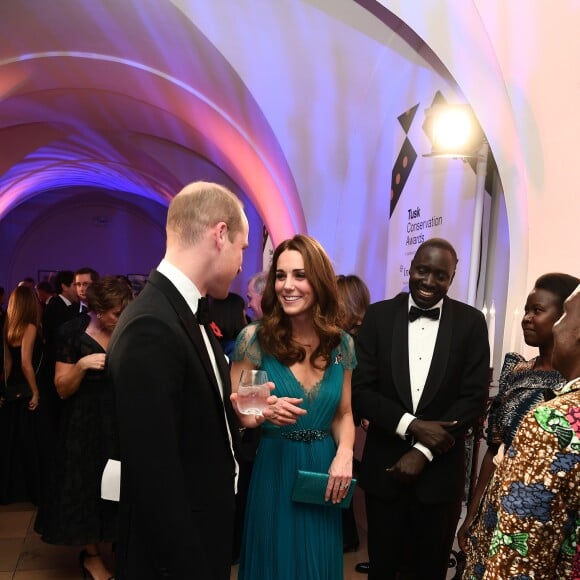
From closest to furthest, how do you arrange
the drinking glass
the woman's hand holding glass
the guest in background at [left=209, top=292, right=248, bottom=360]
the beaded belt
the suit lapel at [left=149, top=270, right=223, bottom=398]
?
the suit lapel at [left=149, top=270, right=223, bottom=398]
the drinking glass
the woman's hand holding glass
the beaded belt
the guest in background at [left=209, top=292, right=248, bottom=360]

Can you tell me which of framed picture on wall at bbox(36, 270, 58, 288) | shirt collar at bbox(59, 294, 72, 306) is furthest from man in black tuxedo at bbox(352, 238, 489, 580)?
framed picture on wall at bbox(36, 270, 58, 288)

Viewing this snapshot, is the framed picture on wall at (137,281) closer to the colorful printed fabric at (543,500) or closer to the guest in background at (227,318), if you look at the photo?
the guest in background at (227,318)

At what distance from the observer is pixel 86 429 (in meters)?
3.18

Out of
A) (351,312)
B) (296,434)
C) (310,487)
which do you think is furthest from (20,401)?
(310,487)

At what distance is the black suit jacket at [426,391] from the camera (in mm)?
2453

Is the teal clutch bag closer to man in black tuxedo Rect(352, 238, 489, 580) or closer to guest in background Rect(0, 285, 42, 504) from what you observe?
man in black tuxedo Rect(352, 238, 489, 580)

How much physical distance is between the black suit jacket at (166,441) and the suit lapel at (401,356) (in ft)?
3.80

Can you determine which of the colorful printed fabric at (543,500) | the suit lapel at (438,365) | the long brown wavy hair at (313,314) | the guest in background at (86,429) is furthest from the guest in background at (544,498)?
the guest in background at (86,429)

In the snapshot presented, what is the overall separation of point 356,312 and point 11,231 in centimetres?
1559

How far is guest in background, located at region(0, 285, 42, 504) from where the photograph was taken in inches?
179

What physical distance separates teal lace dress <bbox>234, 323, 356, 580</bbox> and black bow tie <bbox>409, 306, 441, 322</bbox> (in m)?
0.52

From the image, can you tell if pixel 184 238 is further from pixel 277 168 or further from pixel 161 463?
pixel 277 168

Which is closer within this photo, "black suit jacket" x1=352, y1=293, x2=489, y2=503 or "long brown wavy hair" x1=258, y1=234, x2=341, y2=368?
"long brown wavy hair" x1=258, y1=234, x2=341, y2=368

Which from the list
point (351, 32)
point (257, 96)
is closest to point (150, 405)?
point (351, 32)
